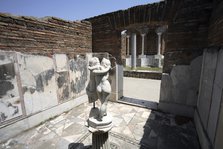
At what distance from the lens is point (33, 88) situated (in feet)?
10.3

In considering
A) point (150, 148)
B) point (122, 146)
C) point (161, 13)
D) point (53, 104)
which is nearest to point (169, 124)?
point (150, 148)

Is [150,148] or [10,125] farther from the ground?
[10,125]

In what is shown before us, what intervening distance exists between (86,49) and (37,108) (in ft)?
8.82

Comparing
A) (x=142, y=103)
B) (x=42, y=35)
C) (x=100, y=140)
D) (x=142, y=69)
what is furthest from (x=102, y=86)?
(x=142, y=69)

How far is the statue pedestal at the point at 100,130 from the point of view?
1.86m

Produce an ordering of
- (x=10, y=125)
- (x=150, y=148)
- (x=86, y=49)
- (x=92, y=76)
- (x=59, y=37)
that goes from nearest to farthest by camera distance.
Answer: (x=92, y=76) < (x=150, y=148) < (x=10, y=125) < (x=59, y=37) < (x=86, y=49)

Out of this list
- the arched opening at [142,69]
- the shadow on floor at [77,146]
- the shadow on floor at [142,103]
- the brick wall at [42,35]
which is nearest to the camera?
the shadow on floor at [77,146]

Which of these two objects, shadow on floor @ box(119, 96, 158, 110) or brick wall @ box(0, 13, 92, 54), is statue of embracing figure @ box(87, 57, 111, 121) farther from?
shadow on floor @ box(119, 96, 158, 110)

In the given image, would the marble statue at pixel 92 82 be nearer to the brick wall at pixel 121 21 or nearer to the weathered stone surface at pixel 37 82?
the weathered stone surface at pixel 37 82

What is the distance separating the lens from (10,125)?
9.09 ft

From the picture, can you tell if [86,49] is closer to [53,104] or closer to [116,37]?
[116,37]

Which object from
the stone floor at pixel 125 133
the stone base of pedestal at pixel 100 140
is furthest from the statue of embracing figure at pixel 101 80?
the stone floor at pixel 125 133

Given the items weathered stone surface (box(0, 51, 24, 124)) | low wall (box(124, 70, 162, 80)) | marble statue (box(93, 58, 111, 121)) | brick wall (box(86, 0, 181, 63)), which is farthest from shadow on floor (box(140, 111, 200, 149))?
low wall (box(124, 70, 162, 80))

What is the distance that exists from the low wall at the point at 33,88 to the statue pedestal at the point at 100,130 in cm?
215
